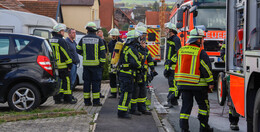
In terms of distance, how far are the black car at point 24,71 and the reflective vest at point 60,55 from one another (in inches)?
47.0

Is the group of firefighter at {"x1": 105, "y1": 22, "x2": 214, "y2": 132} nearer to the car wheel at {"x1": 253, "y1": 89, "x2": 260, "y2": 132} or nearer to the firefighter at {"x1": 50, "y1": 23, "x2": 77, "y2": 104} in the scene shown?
the firefighter at {"x1": 50, "y1": 23, "x2": 77, "y2": 104}

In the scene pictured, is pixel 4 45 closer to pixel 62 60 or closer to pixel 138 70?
pixel 62 60

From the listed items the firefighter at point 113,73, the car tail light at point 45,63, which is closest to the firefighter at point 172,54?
the firefighter at point 113,73

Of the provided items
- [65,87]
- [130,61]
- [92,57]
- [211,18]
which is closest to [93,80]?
[92,57]

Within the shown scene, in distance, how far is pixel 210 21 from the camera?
16094mm

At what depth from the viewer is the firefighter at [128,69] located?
29.6 ft

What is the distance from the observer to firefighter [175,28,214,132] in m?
7.10

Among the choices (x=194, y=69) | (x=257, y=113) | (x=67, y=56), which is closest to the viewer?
(x=257, y=113)

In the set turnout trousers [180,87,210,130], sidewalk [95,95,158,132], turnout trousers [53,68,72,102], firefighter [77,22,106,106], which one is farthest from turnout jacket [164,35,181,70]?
turnout trousers [180,87,210,130]

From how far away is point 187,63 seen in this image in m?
7.13

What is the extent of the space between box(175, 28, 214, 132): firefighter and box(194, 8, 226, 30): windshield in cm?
894

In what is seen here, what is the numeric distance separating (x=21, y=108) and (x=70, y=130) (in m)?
2.43

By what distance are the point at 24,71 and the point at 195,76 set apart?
404 cm

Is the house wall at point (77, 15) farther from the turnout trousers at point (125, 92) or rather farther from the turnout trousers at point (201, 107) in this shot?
the turnout trousers at point (201, 107)
